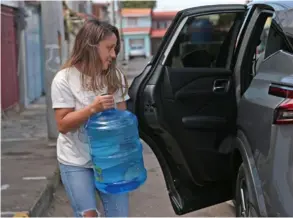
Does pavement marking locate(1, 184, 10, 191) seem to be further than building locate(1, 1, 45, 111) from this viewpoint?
No

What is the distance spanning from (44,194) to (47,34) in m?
3.42

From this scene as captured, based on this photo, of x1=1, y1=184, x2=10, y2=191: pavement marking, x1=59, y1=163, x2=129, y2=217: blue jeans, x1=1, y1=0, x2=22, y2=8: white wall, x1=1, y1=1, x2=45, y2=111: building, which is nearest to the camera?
x1=59, y1=163, x2=129, y2=217: blue jeans

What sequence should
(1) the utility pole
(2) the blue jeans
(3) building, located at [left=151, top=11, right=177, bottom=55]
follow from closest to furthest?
(2) the blue jeans < (1) the utility pole < (3) building, located at [left=151, top=11, right=177, bottom=55]

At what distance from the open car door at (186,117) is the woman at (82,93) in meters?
0.87

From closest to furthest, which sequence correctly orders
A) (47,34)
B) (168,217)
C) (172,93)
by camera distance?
1. (172,93)
2. (168,217)
3. (47,34)

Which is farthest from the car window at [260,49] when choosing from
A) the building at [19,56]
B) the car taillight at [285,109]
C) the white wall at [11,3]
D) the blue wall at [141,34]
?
the blue wall at [141,34]

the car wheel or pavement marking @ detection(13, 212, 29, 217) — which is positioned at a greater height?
the car wheel

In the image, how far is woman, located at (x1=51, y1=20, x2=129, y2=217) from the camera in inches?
122

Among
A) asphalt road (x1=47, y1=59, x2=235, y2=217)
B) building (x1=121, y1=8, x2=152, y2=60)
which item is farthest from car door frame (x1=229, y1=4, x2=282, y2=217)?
building (x1=121, y1=8, x2=152, y2=60)

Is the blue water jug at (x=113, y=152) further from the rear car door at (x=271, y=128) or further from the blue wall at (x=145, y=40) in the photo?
the blue wall at (x=145, y=40)

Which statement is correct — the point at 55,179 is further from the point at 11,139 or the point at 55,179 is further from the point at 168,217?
the point at 11,139

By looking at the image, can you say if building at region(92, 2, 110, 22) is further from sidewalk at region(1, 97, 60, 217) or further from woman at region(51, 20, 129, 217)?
woman at region(51, 20, 129, 217)

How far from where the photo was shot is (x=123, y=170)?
310 centimetres

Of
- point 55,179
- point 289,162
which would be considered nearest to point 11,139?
point 55,179
